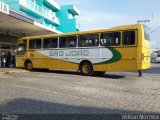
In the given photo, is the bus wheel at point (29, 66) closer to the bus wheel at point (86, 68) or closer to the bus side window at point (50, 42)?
the bus side window at point (50, 42)

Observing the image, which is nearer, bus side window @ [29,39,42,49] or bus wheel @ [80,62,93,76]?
bus wheel @ [80,62,93,76]

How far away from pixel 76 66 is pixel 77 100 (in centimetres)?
1010

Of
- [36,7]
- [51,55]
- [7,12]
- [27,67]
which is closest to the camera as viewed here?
[7,12]

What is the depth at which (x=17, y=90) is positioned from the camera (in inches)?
433

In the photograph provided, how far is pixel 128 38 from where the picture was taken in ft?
54.7

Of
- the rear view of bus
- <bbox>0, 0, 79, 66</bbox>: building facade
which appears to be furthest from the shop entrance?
the rear view of bus

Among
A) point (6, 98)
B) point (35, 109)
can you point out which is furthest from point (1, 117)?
point (6, 98)

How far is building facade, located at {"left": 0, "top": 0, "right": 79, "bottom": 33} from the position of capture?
3671 centimetres

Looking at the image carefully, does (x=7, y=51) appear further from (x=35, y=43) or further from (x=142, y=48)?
(x=142, y=48)

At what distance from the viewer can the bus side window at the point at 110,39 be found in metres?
17.2

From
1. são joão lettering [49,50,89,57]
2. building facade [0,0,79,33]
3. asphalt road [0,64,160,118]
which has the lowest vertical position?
asphalt road [0,64,160,118]

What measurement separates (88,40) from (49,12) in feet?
102

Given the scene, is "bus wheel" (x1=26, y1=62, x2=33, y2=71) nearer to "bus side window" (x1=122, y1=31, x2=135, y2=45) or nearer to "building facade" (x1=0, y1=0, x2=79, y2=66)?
"building facade" (x1=0, y1=0, x2=79, y2=66)

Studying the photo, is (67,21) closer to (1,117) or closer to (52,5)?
(52,5)
